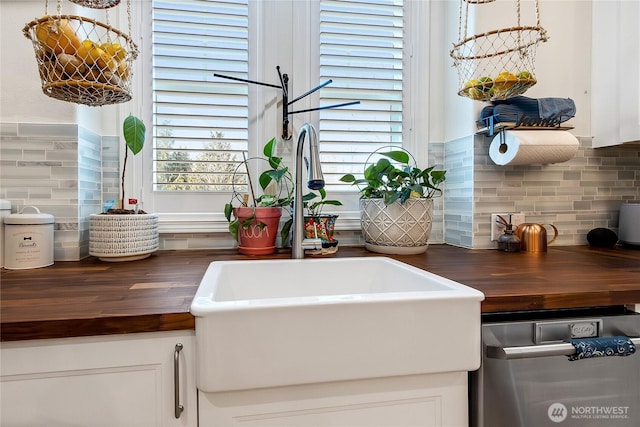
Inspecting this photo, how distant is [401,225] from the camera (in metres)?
1.42

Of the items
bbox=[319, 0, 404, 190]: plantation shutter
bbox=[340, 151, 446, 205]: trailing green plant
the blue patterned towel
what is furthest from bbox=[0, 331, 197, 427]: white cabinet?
bbox=[319, 0, 404, 190]: plantation shutter

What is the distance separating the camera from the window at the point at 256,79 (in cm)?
151

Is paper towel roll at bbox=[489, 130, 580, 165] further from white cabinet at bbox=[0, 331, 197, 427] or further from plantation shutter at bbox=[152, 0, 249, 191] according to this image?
white cabinet at bbox=[0, 331, 197, 427]

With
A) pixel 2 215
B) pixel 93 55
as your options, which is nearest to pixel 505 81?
pixel 93 55

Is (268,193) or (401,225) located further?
(268,193)

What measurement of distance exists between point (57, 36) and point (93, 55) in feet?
0.28

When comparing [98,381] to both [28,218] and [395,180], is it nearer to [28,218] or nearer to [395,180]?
[28,218]

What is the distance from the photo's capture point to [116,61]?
1030 millimetres

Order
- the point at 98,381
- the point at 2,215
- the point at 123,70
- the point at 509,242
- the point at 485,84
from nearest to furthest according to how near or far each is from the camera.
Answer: the point at 98,381 < the point at 123,70 < the point at 2,215 < the point at 485,84 < the point at 509,242

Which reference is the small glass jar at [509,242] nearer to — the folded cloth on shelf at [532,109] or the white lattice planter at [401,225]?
the white lattice planter at [401,225]

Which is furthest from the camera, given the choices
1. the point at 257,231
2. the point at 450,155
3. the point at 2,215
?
the point at 450,155

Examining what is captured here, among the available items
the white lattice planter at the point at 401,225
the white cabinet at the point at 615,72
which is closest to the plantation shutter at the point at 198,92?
the white lattice planter at the point at 401,225

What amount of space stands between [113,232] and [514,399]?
1230 millimetres

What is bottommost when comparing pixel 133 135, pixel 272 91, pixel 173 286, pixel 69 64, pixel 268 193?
pixel 173 286
